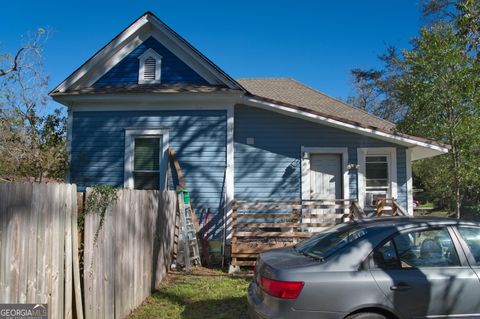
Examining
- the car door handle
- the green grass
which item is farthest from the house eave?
the car door handle

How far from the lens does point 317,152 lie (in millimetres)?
10242

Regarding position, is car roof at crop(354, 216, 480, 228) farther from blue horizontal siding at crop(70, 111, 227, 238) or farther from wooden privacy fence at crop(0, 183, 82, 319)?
blue horizontal siding at crop(70, 111, 227, 238)

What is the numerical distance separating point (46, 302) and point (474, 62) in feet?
32.4

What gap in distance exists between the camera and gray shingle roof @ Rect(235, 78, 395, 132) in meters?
11.9

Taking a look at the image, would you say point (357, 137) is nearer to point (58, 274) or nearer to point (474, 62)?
point (474, 62)

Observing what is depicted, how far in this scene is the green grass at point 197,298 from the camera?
5.62 metres

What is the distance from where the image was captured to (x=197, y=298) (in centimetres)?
638

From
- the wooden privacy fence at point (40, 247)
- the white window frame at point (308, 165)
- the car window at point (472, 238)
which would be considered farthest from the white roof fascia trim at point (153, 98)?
the car window at point (472, 238)

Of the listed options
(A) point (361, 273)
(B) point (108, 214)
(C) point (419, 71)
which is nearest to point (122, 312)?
(B) point (108, 214)

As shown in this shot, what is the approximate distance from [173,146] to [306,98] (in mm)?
5357

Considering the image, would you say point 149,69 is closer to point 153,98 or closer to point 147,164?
point 153,98

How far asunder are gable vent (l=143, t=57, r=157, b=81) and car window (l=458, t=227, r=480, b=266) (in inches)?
339

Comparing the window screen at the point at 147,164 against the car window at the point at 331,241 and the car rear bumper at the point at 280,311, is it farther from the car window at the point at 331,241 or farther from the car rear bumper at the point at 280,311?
the car rear bumper at the point at 280,311

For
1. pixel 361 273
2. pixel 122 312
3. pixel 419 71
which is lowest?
pixel 122 312
